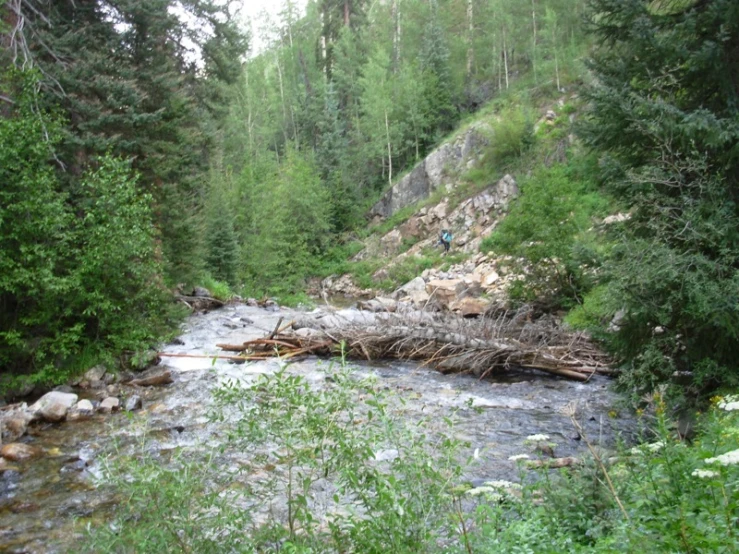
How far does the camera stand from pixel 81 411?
353 inches

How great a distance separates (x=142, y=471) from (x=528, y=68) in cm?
4623

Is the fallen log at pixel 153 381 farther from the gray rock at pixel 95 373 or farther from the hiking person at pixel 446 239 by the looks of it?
the hiking person at pixel 446 239

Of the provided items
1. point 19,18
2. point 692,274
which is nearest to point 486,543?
point 692,274

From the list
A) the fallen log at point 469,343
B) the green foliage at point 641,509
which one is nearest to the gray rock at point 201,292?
the fallen log at point 469,343

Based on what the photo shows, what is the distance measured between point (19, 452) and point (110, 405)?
2.13m

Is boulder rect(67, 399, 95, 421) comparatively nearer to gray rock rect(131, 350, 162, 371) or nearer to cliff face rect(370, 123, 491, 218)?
gray rock rect(131, 350, 162, 371)

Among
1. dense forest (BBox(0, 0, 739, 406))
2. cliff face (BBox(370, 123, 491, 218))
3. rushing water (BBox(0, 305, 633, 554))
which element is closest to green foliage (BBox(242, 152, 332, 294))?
dense forest (BBox(0, 0, 739, 406))

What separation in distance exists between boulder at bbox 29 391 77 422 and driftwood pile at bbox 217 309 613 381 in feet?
11.3

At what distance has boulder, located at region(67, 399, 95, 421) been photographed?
28.9ft

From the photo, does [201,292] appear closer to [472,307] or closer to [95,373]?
[472,307]

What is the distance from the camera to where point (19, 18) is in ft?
35.8

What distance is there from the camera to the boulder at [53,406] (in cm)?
859

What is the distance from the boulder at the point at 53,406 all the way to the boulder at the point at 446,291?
40.4 feet

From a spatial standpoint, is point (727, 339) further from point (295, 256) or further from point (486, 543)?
point (295, 256)
